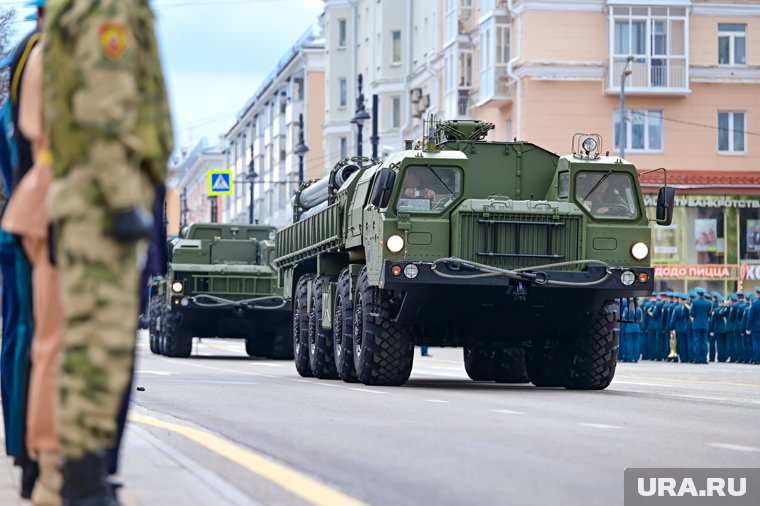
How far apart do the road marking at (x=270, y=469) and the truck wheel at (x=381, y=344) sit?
26.2ft

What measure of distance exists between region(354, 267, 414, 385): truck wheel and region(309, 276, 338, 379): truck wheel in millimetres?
3114

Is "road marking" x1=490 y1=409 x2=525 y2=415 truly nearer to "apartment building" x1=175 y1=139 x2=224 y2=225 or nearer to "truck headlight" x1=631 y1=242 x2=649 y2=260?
"truck headlight" x1=631 y1=242 x2=649 y2=260

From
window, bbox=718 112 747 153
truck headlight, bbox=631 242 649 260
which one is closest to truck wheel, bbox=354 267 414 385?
truck headlight, bbox=631 242 649 260

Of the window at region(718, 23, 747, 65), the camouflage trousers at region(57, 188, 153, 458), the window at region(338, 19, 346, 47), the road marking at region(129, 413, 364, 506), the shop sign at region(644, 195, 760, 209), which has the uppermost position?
the window at region(338, 19, 346, 47)

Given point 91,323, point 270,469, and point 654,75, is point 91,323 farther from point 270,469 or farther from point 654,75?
point 654,75

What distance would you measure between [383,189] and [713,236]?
37265mm

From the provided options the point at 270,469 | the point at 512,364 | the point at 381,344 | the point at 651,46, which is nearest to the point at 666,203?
the point at 381,344

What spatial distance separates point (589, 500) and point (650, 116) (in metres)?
50.1

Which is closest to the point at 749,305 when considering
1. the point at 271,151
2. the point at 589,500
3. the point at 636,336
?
the point at 636,336

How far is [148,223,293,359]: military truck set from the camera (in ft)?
122

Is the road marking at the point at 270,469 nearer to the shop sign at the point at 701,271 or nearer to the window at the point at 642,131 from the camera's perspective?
the shop sign at the point at 701,271

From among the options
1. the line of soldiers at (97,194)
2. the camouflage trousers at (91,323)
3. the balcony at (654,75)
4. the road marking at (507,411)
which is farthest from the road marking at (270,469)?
the balcony at (654,75)

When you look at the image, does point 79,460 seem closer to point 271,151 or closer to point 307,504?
point 307,504

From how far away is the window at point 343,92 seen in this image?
9117 centimetres
